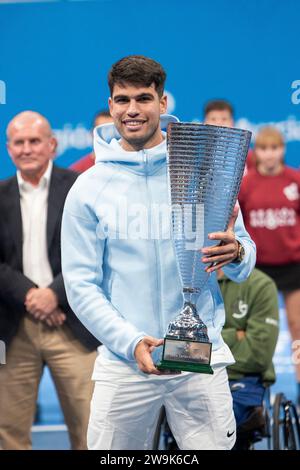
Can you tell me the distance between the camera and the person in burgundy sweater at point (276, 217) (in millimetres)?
5445

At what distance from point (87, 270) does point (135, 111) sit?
47 cm

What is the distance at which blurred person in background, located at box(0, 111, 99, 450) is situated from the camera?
13.6ft

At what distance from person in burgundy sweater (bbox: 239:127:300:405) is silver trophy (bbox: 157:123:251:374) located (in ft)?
8.30

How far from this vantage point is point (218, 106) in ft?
18.1

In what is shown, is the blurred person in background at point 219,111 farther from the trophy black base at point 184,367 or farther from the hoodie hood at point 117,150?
the trophy black base at point 184,367

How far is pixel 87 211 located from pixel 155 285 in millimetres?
288

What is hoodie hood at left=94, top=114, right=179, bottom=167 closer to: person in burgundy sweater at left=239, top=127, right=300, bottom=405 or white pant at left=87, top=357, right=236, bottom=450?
white pant at left=87, top=357, right=236, bottom=450

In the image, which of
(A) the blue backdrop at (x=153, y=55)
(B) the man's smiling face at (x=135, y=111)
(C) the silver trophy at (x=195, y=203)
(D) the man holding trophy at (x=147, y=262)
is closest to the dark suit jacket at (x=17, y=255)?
(A) the blue backdrop at (x=153, y=55)

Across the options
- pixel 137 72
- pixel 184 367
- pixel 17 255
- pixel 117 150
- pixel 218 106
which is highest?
pixel 218 106

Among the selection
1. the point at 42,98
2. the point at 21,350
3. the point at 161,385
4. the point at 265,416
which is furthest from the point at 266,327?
the point at 42,98

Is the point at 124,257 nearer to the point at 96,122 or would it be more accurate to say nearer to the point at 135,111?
the point at 135,111

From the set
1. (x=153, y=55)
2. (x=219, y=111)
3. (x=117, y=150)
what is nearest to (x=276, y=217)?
(x=219, y=111)

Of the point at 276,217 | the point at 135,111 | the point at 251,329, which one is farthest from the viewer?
the point at 276,217

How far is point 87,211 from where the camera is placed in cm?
302
